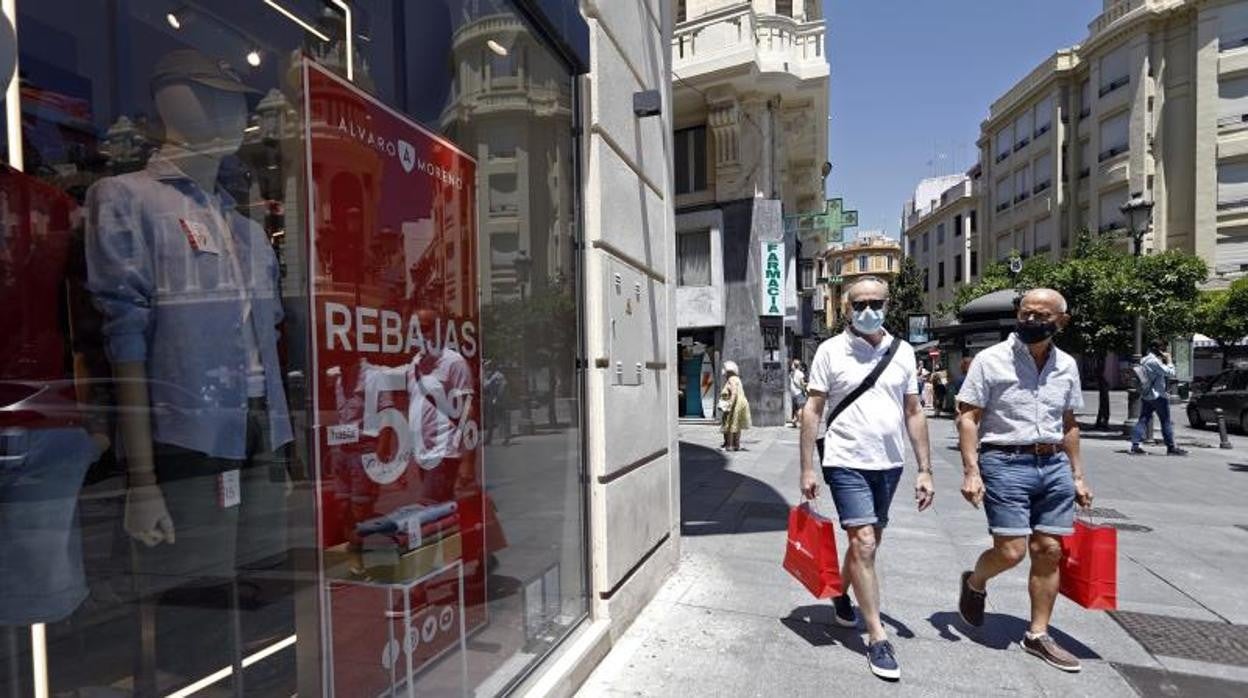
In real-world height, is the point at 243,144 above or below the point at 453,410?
above

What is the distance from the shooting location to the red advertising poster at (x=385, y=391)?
6.74 ft

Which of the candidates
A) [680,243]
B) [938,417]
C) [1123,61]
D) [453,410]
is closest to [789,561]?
[453,410]

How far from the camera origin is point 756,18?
56.5 feet

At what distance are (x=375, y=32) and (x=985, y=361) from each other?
3.40 meters

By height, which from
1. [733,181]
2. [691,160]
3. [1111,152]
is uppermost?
[1111,152]

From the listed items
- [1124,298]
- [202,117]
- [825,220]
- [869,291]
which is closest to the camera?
[202,117]

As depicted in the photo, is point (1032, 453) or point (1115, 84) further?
point (1115, 84)

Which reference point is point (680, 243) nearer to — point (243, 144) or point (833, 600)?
point (833, 600)

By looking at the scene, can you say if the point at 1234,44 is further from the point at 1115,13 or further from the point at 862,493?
the point at 862,493

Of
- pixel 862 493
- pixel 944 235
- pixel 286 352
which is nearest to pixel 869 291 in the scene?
pixel 862 493

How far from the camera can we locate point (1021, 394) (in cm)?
362

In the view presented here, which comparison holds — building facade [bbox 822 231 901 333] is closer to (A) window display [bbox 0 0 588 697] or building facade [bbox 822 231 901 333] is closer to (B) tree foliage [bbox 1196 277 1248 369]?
(B) tree foliage [bbox 1196 277 1248 369]

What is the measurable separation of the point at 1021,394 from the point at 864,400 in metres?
0.84

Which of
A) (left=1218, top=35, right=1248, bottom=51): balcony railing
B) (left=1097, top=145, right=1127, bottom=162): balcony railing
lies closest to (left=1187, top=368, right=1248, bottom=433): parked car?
(left=1097, top=145, right=1127, bottom=162): balcony railing
